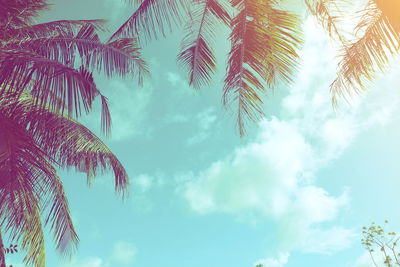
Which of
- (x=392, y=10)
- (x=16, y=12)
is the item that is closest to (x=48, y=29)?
(x=16, y=12)

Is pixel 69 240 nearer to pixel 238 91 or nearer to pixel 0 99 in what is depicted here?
pixel 0 99

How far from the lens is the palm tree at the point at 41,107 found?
4.68 metres

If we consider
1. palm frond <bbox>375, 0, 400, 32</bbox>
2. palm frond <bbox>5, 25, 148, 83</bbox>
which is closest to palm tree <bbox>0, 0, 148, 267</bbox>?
palm frond <bbox>5, 25, 148, 83</bbox>

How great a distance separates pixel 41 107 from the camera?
5582 millimetres

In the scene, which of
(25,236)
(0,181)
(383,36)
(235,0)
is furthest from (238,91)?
(25,236)

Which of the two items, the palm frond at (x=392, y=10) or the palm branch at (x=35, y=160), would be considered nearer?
the palm frond at (x=392, y=10)

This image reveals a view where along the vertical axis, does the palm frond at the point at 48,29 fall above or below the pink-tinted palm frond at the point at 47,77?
above

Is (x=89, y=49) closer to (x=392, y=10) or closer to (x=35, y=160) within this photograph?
(x=35, y=160)

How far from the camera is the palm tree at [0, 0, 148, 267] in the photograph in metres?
4.68

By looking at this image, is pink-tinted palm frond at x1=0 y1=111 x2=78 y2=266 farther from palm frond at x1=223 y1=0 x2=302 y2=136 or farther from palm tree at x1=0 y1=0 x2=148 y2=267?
palm frond at x1=223 y1=0 x2=302 y2=136

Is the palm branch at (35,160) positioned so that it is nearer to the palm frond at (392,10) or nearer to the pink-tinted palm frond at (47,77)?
Answer: the pink-tinted palm frond at (47,77)

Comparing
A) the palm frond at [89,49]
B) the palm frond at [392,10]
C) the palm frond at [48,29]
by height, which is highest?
the palm frond at [48,29]

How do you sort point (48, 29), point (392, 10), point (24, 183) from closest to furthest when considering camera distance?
point (392, 10), point (24, 183), point (48, 29)

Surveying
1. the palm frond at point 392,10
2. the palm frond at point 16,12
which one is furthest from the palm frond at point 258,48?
the palm frond at point 16,12
